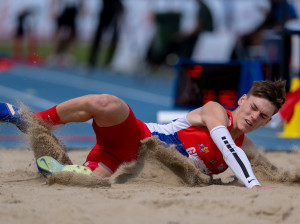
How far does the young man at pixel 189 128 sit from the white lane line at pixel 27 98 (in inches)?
216

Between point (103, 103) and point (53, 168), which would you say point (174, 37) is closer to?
point (103, 103)

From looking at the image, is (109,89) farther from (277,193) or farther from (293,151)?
(277,193)

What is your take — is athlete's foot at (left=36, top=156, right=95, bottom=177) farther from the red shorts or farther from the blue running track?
the blue running track

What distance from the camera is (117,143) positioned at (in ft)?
14.2

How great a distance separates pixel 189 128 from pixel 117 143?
A: 0.59 metres

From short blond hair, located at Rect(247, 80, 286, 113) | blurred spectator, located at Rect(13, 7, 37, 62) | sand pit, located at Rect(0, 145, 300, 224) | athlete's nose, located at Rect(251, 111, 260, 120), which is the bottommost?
blurred spectator, located at Rect(13, 7, 37, 62)

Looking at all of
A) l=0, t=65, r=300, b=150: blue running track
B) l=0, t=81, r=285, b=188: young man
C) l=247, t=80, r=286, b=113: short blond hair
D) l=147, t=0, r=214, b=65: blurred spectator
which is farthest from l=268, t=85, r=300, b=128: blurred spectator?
l=147, t=0, r=214, b=65: blurred spectator

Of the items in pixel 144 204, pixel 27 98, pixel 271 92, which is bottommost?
pixel 27 98

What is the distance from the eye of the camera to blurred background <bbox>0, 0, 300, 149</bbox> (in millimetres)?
8117

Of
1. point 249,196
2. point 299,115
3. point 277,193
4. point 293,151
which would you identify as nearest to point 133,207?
point 249,196

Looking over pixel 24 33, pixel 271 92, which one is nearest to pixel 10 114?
pixel 271 92

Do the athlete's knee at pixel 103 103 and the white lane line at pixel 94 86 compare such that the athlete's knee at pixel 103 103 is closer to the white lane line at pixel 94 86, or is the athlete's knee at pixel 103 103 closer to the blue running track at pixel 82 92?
the blue running track at pixel 82 92

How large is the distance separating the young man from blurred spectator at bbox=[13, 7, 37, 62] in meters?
16.0

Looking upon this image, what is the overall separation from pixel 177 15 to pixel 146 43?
1.30m
